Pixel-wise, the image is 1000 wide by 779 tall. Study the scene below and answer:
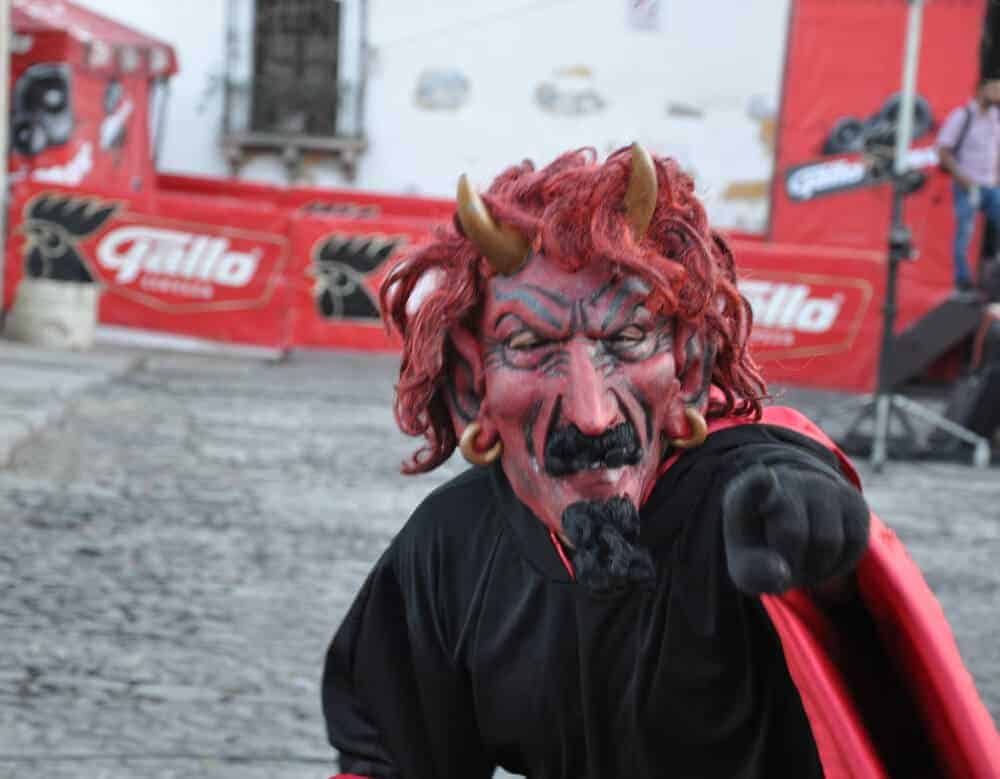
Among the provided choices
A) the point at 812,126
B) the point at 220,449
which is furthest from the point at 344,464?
the point at 812,126

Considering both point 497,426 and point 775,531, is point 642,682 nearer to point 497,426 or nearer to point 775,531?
point 497,426

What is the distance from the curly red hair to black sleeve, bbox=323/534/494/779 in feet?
0.65

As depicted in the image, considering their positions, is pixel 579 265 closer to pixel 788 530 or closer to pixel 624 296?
pixel 624 296

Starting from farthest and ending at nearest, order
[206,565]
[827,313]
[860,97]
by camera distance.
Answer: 1. [860,97]
2. [827,313]
3. [206,565]

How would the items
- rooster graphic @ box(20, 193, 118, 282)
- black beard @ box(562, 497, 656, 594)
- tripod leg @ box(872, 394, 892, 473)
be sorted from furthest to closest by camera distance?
rooster graphic @ box(20, 193, 118, 282) < tripod leg @ box(872, 394, 892, 473) < black beard @ box(562, 497, 656, 594)

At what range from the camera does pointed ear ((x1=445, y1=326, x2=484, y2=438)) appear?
2100 mm

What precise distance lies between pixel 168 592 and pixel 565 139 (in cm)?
1676

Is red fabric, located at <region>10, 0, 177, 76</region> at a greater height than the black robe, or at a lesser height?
Result: greater

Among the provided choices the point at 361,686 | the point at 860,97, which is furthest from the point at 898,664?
the point at 860,97

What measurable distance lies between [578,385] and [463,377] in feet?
0.76

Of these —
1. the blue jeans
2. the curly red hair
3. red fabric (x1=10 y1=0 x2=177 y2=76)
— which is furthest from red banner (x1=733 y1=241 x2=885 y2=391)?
the curly red hair

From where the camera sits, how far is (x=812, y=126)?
1866 centimetres

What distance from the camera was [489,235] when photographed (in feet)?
6.49

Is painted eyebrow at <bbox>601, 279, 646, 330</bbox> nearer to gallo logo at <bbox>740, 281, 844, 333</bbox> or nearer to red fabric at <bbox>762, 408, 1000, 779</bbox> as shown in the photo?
red fabric at <bbox>762, 408, 1000, 779</bbox>
